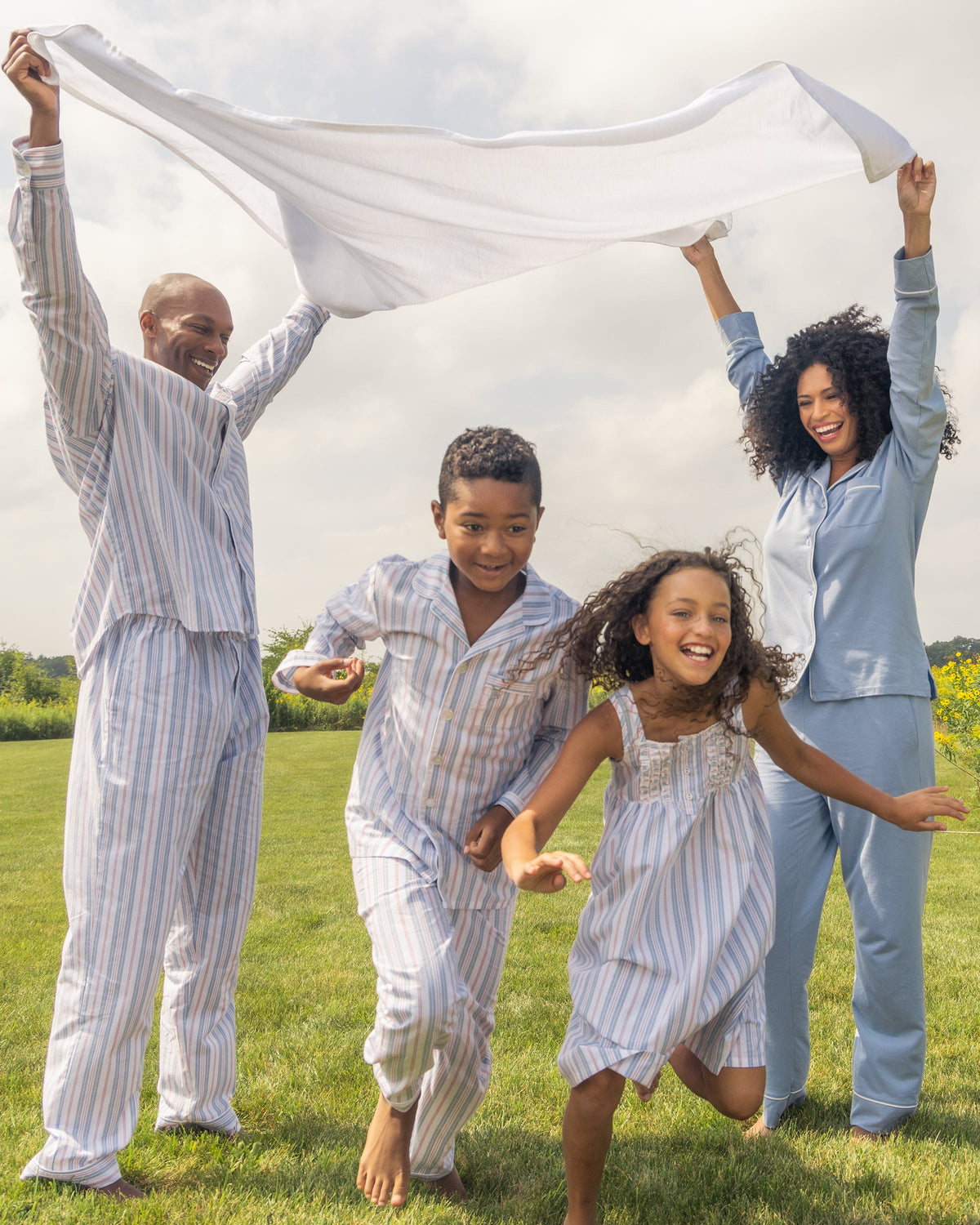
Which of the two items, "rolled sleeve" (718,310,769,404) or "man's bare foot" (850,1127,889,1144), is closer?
"man's bare foot" (850,1127,889,1144)

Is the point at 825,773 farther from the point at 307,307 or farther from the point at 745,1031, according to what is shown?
the point at 307,307

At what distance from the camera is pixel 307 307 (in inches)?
165

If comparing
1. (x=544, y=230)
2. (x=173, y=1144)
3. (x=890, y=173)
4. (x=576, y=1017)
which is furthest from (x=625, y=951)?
(x=890, y=173)

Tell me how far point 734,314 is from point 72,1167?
3903mm

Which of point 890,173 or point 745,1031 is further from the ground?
point 890,173

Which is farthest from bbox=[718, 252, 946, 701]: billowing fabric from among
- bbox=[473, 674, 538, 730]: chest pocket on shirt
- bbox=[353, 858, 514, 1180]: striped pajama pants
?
bbox=[353, 858, 514, 1180]: striped pajama pants

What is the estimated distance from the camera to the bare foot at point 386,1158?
302cm

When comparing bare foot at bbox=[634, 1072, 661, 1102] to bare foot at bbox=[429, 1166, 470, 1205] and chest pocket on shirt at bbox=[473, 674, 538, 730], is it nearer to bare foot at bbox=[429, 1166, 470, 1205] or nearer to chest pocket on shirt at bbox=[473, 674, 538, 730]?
bare foot at bbox=[429, 1166, 470, 1205]

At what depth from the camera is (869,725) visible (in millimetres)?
3738

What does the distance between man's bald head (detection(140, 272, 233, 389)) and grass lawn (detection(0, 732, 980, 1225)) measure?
2.50 m

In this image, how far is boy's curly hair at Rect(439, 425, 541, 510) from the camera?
3180 mm

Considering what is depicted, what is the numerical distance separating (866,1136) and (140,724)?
2.82m

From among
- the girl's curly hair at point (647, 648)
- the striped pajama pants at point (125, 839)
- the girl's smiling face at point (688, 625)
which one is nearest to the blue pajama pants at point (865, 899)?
the girl's curly hair at point (647, 648)

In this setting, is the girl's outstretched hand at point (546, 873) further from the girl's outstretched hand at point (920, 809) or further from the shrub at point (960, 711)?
the shrub at point (960, 711)
